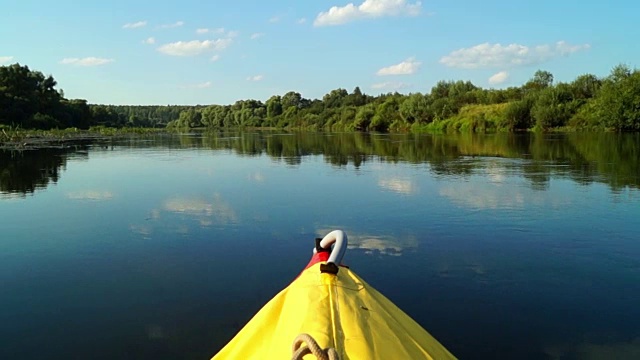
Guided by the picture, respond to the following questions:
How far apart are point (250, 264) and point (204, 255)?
859mm

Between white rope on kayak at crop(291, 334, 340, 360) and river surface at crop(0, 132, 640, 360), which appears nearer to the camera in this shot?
white rope on kayak at crop(291, 334, 340, 360)

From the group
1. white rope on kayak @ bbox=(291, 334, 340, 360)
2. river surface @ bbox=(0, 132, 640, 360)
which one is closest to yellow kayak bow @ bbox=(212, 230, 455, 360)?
white rope on kayak @ bbox=(291, 334, 340, 360)

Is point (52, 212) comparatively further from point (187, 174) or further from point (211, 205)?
point (187, 174)

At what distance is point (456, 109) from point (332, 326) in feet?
244

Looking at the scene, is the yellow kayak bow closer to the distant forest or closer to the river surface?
the river surface

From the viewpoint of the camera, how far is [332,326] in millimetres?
2193

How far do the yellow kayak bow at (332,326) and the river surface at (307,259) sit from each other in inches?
72.5

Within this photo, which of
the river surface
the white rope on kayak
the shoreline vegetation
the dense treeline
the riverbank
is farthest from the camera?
the dense treeline

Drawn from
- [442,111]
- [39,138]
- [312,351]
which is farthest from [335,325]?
[442,111]

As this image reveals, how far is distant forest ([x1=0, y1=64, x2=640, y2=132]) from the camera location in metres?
51.7

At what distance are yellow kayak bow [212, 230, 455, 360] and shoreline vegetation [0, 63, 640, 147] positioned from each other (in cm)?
A: 3756

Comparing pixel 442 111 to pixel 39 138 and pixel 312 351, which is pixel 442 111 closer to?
pixel 39 138

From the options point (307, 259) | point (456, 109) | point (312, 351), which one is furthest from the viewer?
point (456, 109)

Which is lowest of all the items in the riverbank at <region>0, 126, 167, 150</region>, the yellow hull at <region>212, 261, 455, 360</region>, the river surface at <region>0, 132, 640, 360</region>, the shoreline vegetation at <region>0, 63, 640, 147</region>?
the river surface at <region>0, 132, 640, 360</region>
